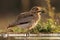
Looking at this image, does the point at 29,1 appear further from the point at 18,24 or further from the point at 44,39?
the point at 44,39

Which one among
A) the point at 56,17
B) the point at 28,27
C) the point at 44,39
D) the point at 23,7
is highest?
the point at 23,7

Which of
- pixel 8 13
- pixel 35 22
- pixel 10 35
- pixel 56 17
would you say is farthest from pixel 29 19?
pixel 8 13

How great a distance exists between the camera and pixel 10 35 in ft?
5.50

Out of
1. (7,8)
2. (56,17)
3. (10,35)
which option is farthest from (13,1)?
(10,35)

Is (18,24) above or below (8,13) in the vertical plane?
below

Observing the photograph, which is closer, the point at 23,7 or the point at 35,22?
the point at 35,22

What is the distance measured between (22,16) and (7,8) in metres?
1.22

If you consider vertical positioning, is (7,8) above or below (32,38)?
above

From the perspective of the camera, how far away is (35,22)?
2.19 meters

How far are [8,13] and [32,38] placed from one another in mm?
1774

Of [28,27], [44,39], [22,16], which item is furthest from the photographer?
[22,16]

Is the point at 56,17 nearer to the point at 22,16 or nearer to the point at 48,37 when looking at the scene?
the point at 22,16

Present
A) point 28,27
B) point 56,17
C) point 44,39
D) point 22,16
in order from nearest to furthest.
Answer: point 44,39 → point 28,27 → point 22,16 → point 56,17

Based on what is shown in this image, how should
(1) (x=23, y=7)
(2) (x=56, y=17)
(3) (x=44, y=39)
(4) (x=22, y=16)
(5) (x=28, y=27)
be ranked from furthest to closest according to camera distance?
1. (1) (x=23, y=7)
2. (2) (x=56, y=17)
3. (4) (x=22, y=16)
4. (5) (x=28, y=27)
5. (3) (x=44, y=39)
